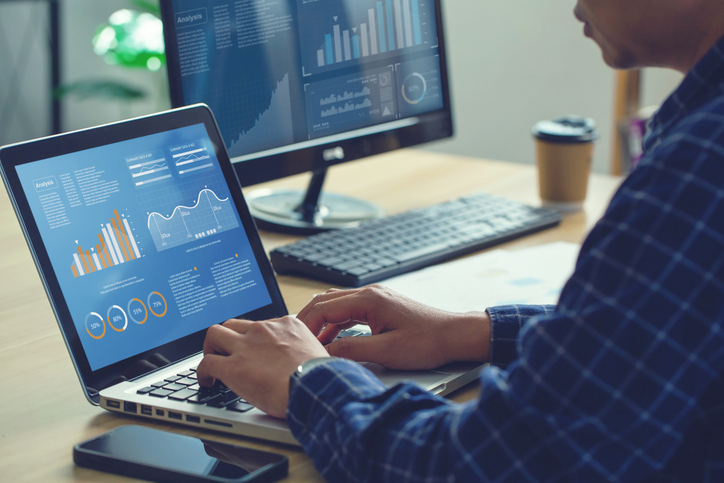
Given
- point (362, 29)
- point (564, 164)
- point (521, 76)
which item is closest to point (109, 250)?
point (362, 29)

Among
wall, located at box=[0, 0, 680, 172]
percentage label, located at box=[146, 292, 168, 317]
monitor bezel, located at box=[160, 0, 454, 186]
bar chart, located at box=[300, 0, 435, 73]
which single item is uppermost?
bar chart, located at box=[300, 0, 435, 73]

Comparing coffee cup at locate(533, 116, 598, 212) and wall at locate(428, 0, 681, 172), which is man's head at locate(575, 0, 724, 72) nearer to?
coffee cup at locate(533, 116, 598, 212)

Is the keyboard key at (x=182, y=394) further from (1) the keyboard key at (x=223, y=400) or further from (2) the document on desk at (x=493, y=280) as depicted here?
(2) the document on desk at (x=493, y=280)

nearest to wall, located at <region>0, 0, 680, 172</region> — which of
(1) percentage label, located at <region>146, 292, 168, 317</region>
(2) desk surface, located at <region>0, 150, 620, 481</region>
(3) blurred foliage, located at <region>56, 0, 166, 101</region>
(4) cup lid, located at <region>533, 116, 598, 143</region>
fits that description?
(3) blurred foliage, located at <region>56, 0, 166, 101</region>

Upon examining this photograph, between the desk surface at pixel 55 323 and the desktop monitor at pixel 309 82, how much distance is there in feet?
0.43

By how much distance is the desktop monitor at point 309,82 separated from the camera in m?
1.09

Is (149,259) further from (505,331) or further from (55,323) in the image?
(505,331)

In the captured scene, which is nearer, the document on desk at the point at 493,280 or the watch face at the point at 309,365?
the watch face at the point at 309,365

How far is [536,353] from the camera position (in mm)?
512

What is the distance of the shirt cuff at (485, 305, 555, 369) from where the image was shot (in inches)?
31.3

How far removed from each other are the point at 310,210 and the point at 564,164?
18.2 inches

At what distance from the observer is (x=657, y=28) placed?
594 millimetres

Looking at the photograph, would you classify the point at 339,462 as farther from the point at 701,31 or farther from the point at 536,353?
the point at 701,31

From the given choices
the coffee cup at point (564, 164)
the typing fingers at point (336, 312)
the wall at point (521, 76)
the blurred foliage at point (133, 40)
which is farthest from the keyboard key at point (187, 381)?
the blurred foliage at point (133, 40)
